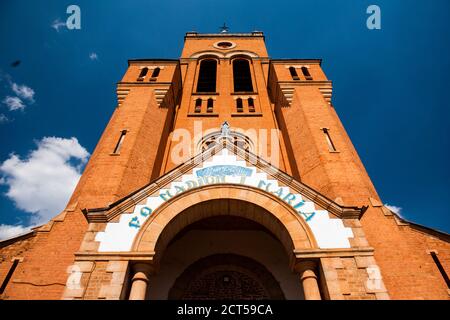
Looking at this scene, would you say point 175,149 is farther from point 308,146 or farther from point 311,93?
point 311,93

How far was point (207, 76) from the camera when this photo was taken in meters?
23.0

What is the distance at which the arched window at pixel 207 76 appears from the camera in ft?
69.8

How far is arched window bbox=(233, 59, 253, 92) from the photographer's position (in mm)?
21166

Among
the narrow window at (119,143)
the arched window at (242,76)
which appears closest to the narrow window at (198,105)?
the arched window at (242,76)

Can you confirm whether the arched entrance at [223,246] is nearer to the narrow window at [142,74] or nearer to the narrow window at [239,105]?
the narrow window at [239,105]

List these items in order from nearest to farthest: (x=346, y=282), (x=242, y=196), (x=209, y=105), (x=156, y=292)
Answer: (x=346, y=282) → (x=242, y=196) → (x=156, y=292) → (x=209, y=105)

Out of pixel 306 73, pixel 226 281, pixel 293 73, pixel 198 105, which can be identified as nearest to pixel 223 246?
pixel 226 281

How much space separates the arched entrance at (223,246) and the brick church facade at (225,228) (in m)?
0.04

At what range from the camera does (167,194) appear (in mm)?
8297

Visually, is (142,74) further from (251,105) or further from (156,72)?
(251,105)

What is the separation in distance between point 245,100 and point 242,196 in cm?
1145

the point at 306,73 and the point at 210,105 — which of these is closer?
the point at 306,73

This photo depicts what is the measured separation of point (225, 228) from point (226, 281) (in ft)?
6.08
